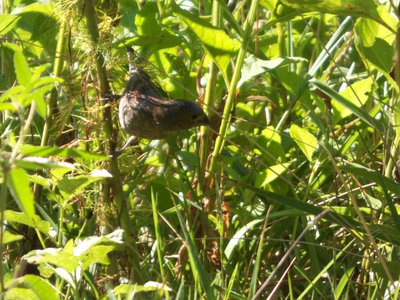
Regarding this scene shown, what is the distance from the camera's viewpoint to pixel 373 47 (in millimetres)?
1905

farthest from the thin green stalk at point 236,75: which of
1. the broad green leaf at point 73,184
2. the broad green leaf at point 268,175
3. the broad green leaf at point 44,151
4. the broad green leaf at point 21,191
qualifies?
the broad green leaf at point 21,191

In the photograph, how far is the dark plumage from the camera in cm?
180

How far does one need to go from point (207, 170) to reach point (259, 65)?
11.2 inches

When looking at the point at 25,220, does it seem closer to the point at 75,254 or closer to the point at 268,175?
the point at 75,254

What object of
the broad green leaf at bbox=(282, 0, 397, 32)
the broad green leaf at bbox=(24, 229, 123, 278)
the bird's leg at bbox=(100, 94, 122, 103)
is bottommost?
the broad green leaf at bbox=(24, 229, 123, 278)

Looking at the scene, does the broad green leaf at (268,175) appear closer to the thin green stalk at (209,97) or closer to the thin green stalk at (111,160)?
the thin green stalk at (209,97)

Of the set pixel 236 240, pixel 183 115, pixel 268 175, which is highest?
pixel 183 115

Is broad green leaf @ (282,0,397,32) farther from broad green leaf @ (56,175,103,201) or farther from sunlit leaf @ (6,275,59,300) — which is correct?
sunlit leaf @ (6,275,59,300)

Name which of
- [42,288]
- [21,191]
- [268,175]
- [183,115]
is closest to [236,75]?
[183,115]

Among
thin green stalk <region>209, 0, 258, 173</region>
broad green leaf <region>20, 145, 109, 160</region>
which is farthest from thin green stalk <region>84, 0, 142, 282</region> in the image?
broad green leaf <region>20, 145, 109, 160</region>

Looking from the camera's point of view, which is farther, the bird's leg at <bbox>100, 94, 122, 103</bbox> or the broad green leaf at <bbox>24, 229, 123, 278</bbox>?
the bird's leg at <bbox>100, 94, 122, 103</bbox>

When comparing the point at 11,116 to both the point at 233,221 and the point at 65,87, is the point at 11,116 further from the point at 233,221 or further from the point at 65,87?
the point at 233,221

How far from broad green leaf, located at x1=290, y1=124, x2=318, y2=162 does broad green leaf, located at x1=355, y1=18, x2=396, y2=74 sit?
0.80 ft

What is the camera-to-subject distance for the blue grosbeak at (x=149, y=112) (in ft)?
5.92
